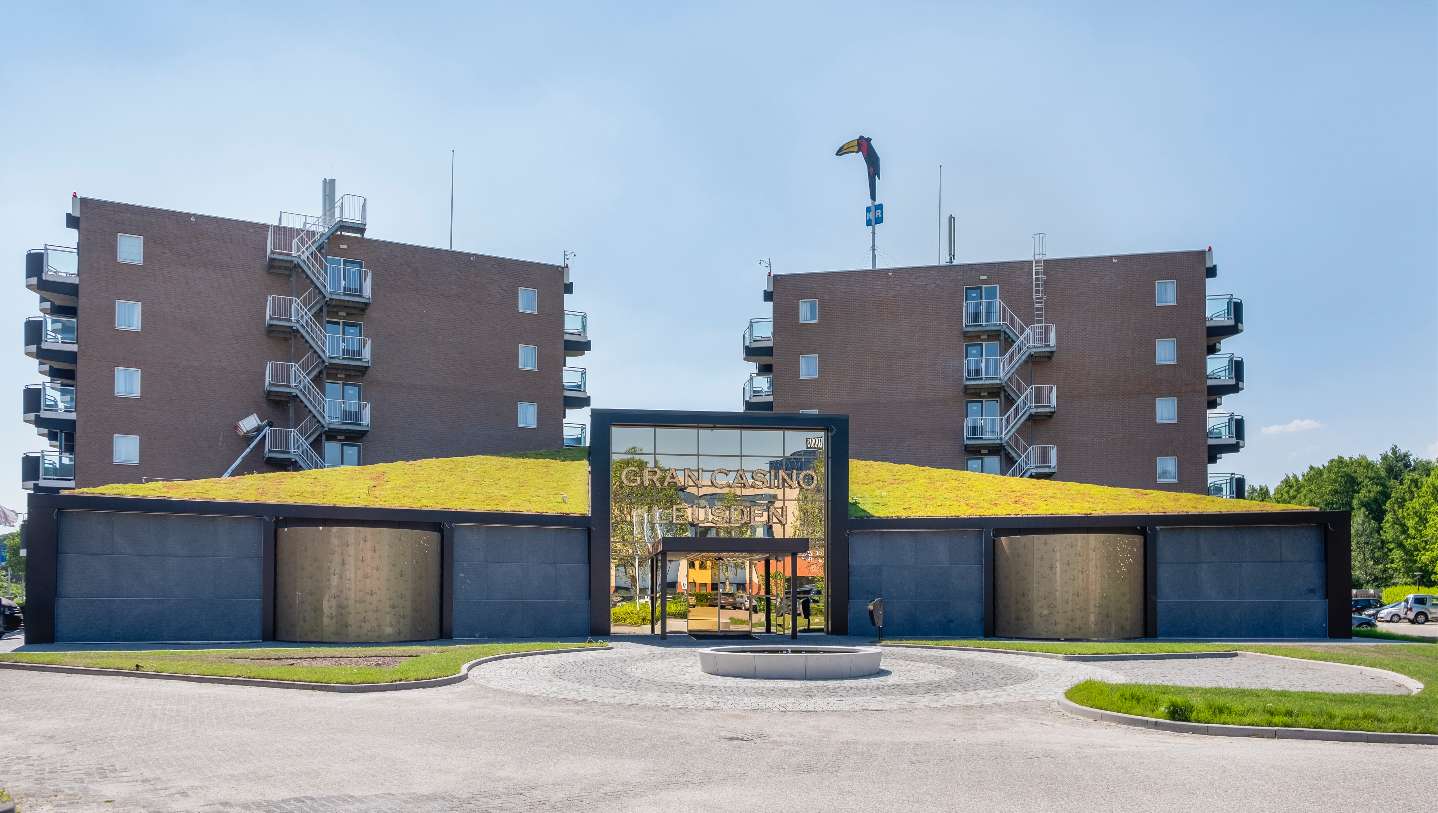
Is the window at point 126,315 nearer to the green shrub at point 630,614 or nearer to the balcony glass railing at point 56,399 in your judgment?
the balcony glass railing at point 56,399

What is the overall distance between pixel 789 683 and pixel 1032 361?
4517 centimetres

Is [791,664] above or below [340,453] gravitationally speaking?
below

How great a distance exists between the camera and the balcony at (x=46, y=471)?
53.1 meters

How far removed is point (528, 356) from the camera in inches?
2596

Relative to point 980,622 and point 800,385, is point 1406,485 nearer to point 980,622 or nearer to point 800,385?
point 800,385

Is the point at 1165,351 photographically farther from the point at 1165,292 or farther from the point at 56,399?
the point at 56,399

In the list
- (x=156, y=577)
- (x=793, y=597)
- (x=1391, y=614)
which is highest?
(x=156, y=577)

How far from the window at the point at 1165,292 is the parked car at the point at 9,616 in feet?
175

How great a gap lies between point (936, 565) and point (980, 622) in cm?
229

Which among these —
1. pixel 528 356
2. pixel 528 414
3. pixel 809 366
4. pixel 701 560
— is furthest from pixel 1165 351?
pixel 701 560

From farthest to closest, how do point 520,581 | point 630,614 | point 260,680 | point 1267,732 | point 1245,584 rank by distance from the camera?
point 630,614
point 1245,584
point 520,581
point 260,680
point 1267,732

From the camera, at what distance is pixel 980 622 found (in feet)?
129

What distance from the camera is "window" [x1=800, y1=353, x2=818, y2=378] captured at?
6625cm

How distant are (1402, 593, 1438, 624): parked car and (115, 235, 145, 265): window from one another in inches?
2524
